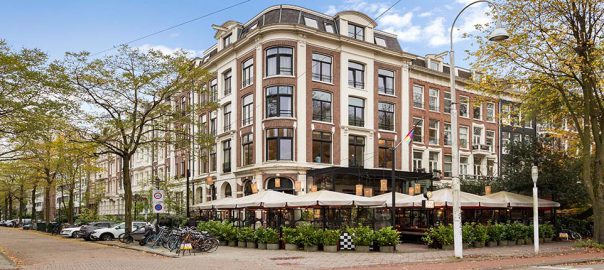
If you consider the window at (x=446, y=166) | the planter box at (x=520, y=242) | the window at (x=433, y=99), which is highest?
the window at (x=433, y=99)

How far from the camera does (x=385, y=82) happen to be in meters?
45.5

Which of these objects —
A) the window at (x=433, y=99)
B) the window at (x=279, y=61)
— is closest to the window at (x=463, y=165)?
the window at (x=433, y=99)

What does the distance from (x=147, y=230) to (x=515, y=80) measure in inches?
759

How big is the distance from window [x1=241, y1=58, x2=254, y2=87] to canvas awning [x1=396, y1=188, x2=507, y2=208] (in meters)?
19.0

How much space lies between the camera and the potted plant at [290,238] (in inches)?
902

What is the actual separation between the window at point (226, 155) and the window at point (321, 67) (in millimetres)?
9913

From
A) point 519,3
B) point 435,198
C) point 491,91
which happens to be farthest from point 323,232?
point 519,3

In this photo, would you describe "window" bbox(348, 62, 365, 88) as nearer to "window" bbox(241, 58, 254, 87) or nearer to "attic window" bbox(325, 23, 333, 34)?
"attic window" bbox(325, 23, 333, 34)

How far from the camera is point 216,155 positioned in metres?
47.7

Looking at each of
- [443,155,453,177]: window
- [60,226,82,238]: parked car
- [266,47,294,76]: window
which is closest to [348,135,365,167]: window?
[266,47,294,76]: window

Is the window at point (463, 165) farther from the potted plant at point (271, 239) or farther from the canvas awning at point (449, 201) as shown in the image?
the potted plant at point (271, 239)

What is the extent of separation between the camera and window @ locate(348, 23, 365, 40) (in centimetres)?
4366

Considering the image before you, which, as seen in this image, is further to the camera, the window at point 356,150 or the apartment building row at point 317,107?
the window at point 356,150

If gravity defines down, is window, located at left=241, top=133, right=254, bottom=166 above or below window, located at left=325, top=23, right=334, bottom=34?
below
